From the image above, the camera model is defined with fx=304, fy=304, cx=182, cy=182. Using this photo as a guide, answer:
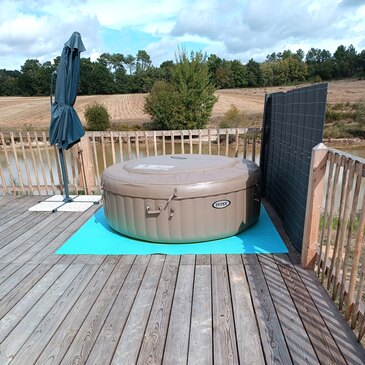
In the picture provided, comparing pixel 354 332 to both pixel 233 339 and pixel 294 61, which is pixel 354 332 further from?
pixel 294 61

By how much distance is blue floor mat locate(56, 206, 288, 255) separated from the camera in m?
3.09

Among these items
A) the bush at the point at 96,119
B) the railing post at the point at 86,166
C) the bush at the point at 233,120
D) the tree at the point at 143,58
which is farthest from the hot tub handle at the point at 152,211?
the tree at the point at 143,58

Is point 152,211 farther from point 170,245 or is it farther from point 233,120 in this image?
point 233,120

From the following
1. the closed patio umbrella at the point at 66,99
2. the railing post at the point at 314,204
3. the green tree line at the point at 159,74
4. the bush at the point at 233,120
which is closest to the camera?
the railing post at the point at 314,204

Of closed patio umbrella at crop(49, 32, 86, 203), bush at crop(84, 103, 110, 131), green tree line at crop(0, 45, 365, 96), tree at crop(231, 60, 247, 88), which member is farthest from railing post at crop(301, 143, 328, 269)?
tree at crop(231, 60, 247, 88)

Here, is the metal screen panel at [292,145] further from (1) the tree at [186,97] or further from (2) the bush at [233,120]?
(1) the tree at [186,97]

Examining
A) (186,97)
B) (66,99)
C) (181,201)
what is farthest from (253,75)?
(181,201)

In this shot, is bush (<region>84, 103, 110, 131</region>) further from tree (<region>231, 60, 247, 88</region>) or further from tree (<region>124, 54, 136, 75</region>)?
tree (<region>124, 54, 136, 75</region>)

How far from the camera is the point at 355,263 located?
1958 mm

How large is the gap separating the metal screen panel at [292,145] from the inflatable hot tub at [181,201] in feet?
1.36

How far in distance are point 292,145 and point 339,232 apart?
1.31m

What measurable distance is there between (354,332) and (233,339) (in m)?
0.80

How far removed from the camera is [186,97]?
2077 centimetres

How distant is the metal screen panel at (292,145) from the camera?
2655 millimetres
